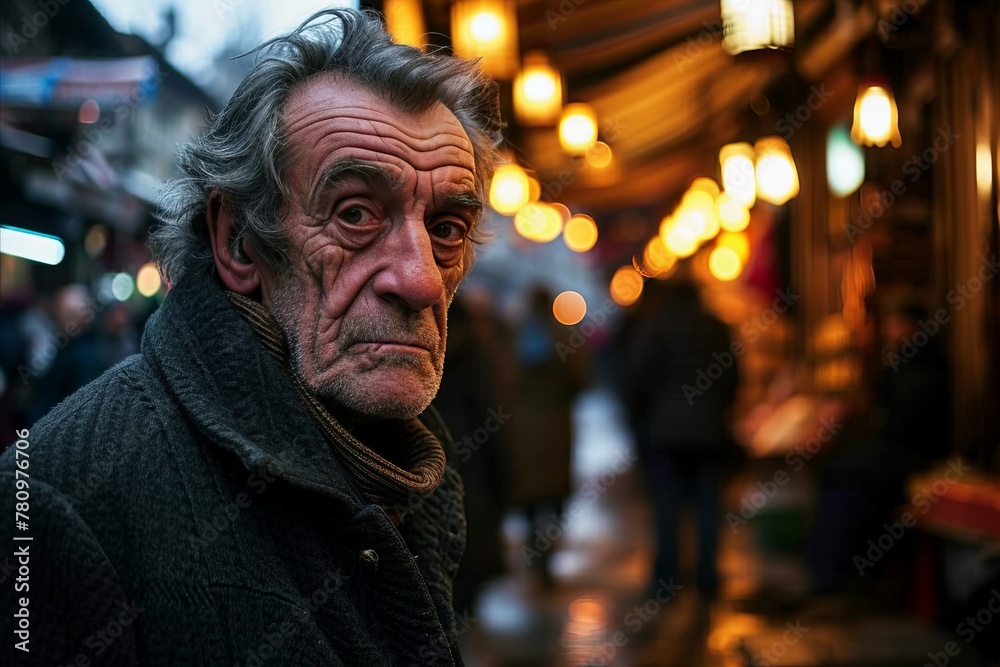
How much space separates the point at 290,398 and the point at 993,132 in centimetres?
645

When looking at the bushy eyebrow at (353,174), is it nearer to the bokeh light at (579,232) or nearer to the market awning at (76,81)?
the market awning at (76,81)

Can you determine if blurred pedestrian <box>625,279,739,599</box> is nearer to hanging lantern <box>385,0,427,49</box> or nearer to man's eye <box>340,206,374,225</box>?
hanging lantern <box>385,0,427,49</box>

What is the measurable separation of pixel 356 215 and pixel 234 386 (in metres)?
0.34

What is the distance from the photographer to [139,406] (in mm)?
1639

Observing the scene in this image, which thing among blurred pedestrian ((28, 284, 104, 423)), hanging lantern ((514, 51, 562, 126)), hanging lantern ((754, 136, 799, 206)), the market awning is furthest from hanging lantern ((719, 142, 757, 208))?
the market awning

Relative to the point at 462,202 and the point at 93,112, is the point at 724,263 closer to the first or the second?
the point at 93,112

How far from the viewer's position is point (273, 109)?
5.93 ft

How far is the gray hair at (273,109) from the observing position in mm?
1799

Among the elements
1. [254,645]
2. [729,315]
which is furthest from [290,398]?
[729,315]

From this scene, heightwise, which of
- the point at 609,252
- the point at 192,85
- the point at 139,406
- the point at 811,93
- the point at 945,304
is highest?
the point at 609,252

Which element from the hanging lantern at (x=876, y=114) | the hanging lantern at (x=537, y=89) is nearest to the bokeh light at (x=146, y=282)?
the hanging lantern at (x=537, y=89)

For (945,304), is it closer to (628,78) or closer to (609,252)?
(628,78)

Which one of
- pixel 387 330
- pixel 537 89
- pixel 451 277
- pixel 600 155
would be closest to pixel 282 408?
pixel 387 330

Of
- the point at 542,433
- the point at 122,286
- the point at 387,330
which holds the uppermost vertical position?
the point at 122,286
